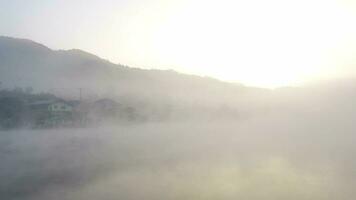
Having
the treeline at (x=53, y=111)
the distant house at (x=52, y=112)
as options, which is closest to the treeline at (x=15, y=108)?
the treeline at (x=53, y=111)

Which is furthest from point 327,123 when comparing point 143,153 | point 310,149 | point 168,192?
point 168,192

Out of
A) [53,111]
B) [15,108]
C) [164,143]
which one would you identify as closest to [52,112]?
[53,111]

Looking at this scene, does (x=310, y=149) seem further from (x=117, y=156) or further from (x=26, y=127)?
(x=26, y=127)

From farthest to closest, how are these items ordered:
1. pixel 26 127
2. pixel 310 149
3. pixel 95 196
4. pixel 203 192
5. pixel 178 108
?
1. pixel 178 108
2. pixel 310 149
3. pixel 26 127
4. pixel 203 192
5. pixel 95 196

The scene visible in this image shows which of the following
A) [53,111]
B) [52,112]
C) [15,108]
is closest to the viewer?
[15,108]

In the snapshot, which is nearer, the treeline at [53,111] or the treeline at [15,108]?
the treeline at [15,108]

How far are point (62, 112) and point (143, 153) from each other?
546 cm

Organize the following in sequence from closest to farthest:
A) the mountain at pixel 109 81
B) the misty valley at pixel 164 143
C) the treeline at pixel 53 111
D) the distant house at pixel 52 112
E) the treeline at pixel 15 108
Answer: the misty valley at pixel 164 143, the treeline at pixel 15 108, the treeline at pixel 53 111, the distant house at pixel 52 112, the mountain at pixel 109 81

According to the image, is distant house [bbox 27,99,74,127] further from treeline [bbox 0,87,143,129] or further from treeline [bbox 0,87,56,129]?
treeline [bbox 0,87,56,129]

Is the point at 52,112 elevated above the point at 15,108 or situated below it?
below

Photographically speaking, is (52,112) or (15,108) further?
(52,112)

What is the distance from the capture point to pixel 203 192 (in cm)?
1828

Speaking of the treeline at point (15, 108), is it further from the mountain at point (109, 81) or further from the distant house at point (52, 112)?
the mountain at point (109, 81)

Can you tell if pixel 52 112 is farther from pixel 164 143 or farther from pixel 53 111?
pixel 164 143
